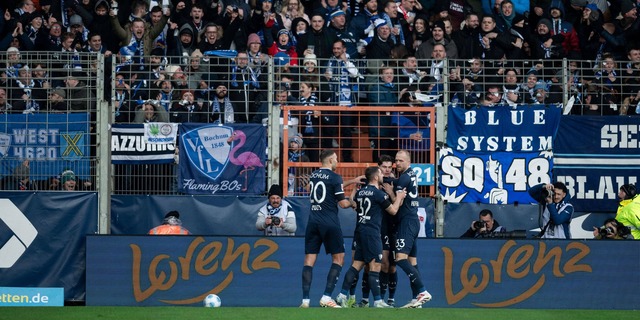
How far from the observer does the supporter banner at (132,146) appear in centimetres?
1914

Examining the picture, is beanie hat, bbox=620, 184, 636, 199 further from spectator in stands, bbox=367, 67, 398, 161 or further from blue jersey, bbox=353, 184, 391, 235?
blue jersey, bbox=353, 184, 391, 235

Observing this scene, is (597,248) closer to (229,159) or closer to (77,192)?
(229,159)

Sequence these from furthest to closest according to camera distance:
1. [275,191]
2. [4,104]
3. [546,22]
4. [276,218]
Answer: [546,22]
[4,104]
[276,218]
[275,191]

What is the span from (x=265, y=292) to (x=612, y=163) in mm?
6484

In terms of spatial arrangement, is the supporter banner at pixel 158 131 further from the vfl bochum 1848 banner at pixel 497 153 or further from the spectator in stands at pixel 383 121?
the vfl bochum 1848 banner at pixel 497 153

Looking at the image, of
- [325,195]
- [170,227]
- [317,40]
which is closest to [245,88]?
[317,40]

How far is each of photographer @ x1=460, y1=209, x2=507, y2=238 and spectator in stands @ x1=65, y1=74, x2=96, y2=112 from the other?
6572 mm

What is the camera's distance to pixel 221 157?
1927 centimetres

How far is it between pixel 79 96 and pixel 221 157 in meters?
2.68

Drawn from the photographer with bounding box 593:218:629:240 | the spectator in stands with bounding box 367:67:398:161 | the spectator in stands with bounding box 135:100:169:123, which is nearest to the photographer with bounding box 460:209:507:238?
the photographer with bounding box 593:218:629:240

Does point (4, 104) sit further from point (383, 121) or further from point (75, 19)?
point (383, 121)

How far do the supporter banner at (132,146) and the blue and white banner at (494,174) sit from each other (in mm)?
4740

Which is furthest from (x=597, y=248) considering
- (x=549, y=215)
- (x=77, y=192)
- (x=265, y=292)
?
(x=77, y=192)

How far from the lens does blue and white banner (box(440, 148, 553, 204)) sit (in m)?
19.2
